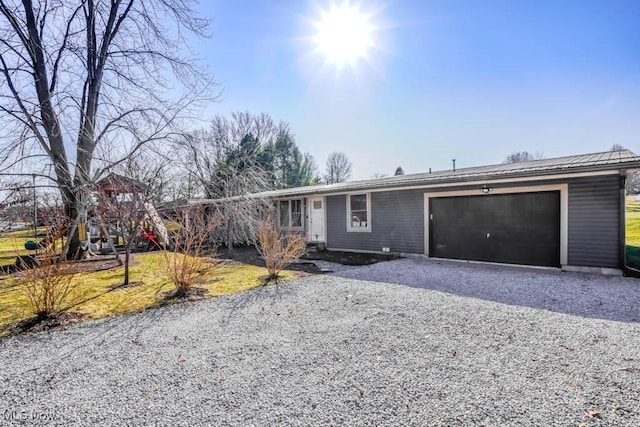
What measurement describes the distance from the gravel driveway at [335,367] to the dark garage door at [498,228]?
10.6 feet

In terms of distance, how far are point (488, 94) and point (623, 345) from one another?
10.9 meters

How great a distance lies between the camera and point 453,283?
21.0 ft

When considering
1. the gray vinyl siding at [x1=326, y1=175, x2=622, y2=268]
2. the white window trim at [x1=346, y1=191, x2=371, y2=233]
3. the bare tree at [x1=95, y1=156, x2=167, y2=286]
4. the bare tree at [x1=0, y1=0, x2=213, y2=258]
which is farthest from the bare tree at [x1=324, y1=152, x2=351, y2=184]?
the bare tree at [x1=95, y1=156, x2=167, y2=286]

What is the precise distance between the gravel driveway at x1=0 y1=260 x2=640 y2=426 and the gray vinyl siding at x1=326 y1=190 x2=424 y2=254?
5029 millimetres

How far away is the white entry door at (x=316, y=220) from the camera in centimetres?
1283

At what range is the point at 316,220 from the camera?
43.0 ft

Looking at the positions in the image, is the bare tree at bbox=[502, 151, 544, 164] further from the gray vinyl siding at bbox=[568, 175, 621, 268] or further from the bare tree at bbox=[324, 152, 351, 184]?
the gray vinyl siding at bbox=[568, 175, 621, 268]

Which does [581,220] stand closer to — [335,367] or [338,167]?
[335,367]

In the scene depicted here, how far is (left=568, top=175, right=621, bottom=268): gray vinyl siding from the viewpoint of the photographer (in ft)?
22.1

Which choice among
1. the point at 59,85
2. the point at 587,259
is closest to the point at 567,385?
the point at 587,259

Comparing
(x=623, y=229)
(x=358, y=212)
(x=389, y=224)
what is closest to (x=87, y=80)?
(x=358, y=212)

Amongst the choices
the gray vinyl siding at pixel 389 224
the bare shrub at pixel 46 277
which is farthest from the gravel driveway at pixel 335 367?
the gray vinyl siding at pixel 389 224

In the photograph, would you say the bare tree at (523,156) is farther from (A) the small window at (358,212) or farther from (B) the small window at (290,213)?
(A) the small window at (358,212)

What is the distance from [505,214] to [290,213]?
8.75 meters
